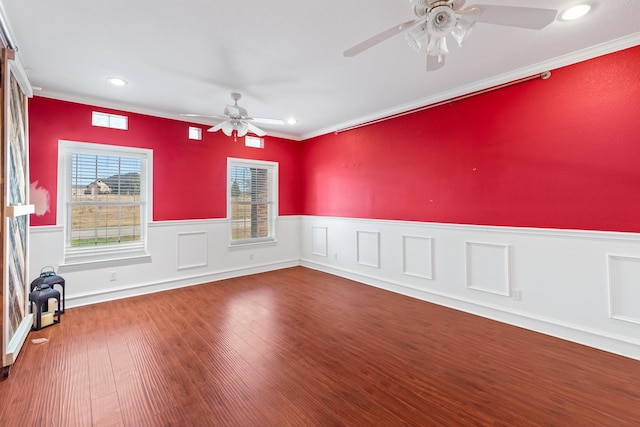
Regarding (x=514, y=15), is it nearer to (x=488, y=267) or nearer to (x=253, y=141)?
(x=488, y=267)

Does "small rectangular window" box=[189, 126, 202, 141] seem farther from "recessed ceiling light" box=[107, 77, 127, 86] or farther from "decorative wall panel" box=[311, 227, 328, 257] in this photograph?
"decorative wall panel" box=[311, 227, 328, 257]

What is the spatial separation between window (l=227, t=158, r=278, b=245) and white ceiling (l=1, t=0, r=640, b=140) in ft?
5.26

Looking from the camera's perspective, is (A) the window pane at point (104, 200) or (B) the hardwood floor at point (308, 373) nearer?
(B) the hardwood floor at point (308, 373)

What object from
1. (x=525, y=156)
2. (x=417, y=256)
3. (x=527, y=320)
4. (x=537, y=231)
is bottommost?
(x=527, y=320)

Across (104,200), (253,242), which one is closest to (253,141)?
(253,242)

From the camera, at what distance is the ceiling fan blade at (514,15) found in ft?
5.27

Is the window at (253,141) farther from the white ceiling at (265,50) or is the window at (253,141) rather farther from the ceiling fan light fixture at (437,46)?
the ceiling fan light fixture at (437,46)

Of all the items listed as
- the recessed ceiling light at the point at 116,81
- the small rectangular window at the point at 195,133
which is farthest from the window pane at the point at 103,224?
the recessed ceiling light at the point at 116,81

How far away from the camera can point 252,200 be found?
18.9ft

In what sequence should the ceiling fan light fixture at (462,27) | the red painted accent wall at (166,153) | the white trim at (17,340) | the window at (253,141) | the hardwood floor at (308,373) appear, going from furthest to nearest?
1. the window at (253,141)
2. the red painted accent wall at (166,153)
3. the white trim at (17,340)
4. the hardwood floor at (308,373)
5. the ceiling fan light fixture at (462,27)

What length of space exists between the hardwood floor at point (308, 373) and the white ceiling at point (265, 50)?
9.08 feet

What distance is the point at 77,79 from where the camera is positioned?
3.39 metres

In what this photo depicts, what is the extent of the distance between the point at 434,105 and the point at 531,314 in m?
2.76

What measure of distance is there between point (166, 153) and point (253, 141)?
1.55 m
